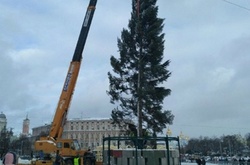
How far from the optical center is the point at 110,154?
54.6 feet

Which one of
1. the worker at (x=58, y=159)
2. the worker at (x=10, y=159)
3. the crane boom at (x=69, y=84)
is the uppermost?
the crane boom at (x=69, y=84)

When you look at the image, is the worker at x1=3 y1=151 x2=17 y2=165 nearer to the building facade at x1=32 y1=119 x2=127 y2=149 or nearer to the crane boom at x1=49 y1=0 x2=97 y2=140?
the crane boom at x1=49 y1=0 x2=97 y2=140

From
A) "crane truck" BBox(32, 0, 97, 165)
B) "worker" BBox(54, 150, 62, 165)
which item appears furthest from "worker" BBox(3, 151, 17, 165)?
"crane truck" BBox(32, 0, 97, 165)

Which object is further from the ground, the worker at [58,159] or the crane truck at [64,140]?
the crane truck at [64,140]

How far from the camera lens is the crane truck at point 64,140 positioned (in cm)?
2103

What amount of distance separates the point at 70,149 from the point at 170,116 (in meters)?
11.2

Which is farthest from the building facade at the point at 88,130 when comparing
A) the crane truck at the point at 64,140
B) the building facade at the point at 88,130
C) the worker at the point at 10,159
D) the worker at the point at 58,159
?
the worker at the point at 10,159

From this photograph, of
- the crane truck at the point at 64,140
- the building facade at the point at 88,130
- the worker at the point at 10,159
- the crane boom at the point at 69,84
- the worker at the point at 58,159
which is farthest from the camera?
the building facade at the point at 88,130

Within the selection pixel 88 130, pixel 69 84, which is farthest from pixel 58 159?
pixel 88 130

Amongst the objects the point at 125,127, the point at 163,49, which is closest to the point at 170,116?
the point at 125,127

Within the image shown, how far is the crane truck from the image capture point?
2103 centimetres

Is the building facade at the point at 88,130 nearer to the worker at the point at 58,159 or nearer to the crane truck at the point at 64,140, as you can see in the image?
the crane truck at the point at 64,140

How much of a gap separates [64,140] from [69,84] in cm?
412

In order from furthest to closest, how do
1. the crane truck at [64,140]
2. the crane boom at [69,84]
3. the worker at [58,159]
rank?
the crane boom at [69,84], the crane truck at [64,140], the worker at [58,159]
